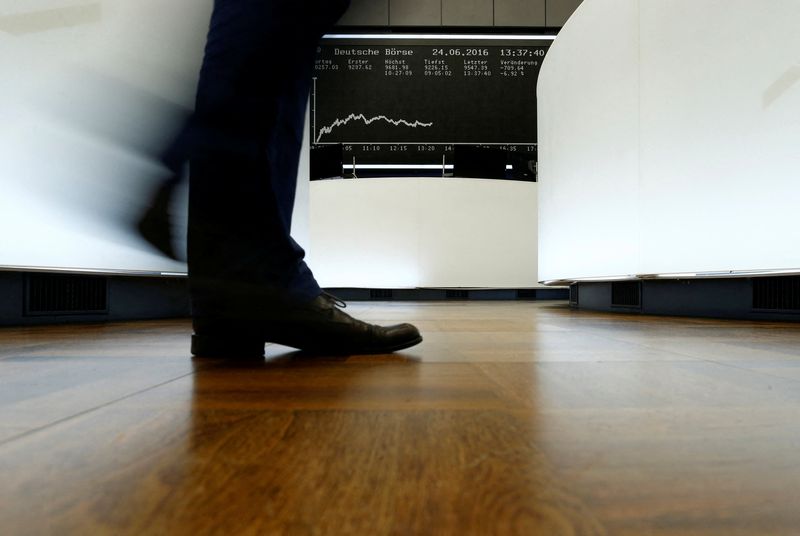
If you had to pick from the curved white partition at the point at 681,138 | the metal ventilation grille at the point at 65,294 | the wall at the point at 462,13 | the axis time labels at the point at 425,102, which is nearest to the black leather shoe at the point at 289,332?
the metal ventilation grille at the point at 65,294

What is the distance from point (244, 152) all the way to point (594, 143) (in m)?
1.79

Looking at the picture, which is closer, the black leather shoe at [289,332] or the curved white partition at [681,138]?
the black leather shoe at [289,332]

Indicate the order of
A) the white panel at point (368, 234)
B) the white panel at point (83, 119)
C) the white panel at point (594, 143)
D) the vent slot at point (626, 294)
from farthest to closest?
1. the white panel at point (368, 234)
2. the vent slot at point (626, 294)
3. the white panel at point (594, 143)
4. the white panel at point (83, 119)

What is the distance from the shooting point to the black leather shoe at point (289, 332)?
2.50 ft

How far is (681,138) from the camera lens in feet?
5.44

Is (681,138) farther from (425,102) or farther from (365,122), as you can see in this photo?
(365,122)

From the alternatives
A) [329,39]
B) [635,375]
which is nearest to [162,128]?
[635,375]

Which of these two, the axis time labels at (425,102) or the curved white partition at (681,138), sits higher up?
the axis time labels at (425,102)

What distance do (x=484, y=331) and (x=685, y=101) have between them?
1.13m

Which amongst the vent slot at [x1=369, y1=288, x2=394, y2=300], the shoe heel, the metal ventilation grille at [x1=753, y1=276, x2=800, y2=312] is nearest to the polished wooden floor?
the shoe heel

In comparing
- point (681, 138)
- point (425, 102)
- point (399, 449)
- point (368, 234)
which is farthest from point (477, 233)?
point (399, 449)

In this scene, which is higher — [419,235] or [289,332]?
[419,235]

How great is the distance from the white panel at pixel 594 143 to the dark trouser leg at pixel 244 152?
5.04ft

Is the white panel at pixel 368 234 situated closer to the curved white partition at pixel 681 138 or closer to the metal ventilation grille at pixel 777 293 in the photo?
the curved white partition at pixel 681 138
